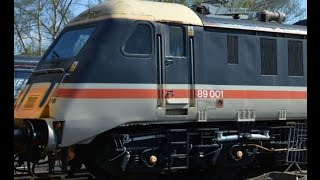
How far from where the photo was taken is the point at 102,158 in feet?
29.8

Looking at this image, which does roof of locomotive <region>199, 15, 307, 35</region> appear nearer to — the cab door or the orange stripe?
the cab door

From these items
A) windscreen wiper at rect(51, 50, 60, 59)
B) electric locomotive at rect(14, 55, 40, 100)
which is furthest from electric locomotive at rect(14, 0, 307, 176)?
electric locomotive at rect(14, 55, 40, 100)

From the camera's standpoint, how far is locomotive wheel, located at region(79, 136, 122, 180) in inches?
356

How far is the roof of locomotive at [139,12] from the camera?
9273 mm

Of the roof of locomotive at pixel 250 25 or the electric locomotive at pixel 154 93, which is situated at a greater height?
the roof of locomotive at pixel 250 25

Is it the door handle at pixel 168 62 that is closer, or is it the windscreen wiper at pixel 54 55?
the door handle at pixel 168 62

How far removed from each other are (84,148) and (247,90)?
3452 millimetres

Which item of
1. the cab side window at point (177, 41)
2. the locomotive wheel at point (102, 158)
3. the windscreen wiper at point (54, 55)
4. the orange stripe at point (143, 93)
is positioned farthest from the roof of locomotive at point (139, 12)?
the locomotive wheel at point (102, 158)

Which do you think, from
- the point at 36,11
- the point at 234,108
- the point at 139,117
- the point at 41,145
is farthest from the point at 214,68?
the point at 36,11

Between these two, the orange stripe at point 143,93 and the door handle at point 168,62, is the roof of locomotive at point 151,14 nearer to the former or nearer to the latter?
the door handle at point 168,62

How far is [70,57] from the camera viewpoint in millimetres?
9242


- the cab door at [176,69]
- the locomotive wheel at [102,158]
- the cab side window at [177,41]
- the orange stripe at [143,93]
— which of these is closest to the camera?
the orange stripe at [143,93]

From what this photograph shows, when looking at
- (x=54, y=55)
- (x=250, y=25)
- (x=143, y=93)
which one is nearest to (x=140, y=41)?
(x=143, y=93)
